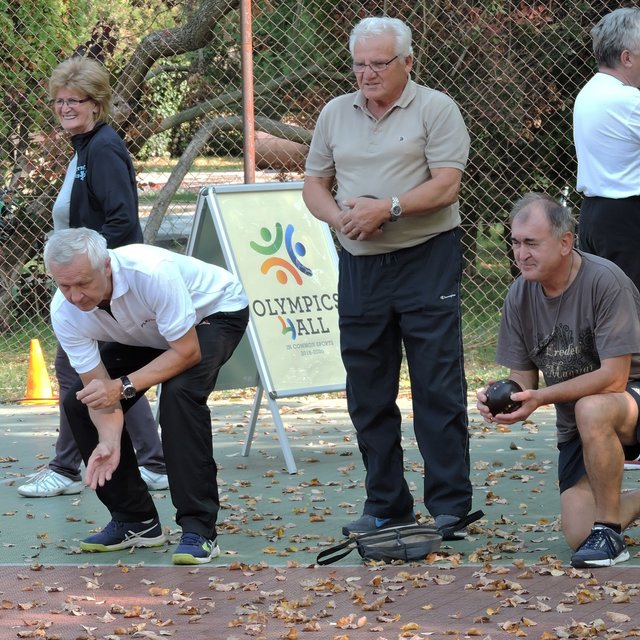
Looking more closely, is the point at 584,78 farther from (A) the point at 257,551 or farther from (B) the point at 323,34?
(A) the point at 257,551

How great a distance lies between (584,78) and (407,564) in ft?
21.0

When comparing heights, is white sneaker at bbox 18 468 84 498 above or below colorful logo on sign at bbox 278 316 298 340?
below


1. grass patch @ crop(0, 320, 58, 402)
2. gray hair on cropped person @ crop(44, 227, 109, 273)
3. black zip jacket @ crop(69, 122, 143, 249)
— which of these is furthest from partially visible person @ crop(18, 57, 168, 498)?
grass patch @ crop(0, 320, 58, 402)

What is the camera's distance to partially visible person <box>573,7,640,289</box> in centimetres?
601

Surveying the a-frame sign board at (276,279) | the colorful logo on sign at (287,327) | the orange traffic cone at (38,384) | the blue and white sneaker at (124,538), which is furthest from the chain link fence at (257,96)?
the blue and white sneaker at (124,538)

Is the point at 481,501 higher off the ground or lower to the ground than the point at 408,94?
lower

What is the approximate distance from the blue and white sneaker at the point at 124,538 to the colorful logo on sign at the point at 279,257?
2.24 m

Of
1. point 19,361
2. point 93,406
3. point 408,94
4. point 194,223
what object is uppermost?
point 408,94

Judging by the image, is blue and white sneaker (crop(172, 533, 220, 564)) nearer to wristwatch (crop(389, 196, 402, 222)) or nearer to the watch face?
the watch face

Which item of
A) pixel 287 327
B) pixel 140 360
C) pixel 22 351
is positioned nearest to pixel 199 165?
pixel 22 351

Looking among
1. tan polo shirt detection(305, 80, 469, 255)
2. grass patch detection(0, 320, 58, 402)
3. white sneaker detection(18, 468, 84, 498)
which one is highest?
tan polo shirt detection(305, 80, 469, 255)

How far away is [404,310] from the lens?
518cm

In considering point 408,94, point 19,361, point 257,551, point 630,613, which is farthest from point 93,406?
point 19,361

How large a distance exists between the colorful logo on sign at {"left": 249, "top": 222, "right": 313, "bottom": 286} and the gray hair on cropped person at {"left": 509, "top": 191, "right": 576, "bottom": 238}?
8.87ft
